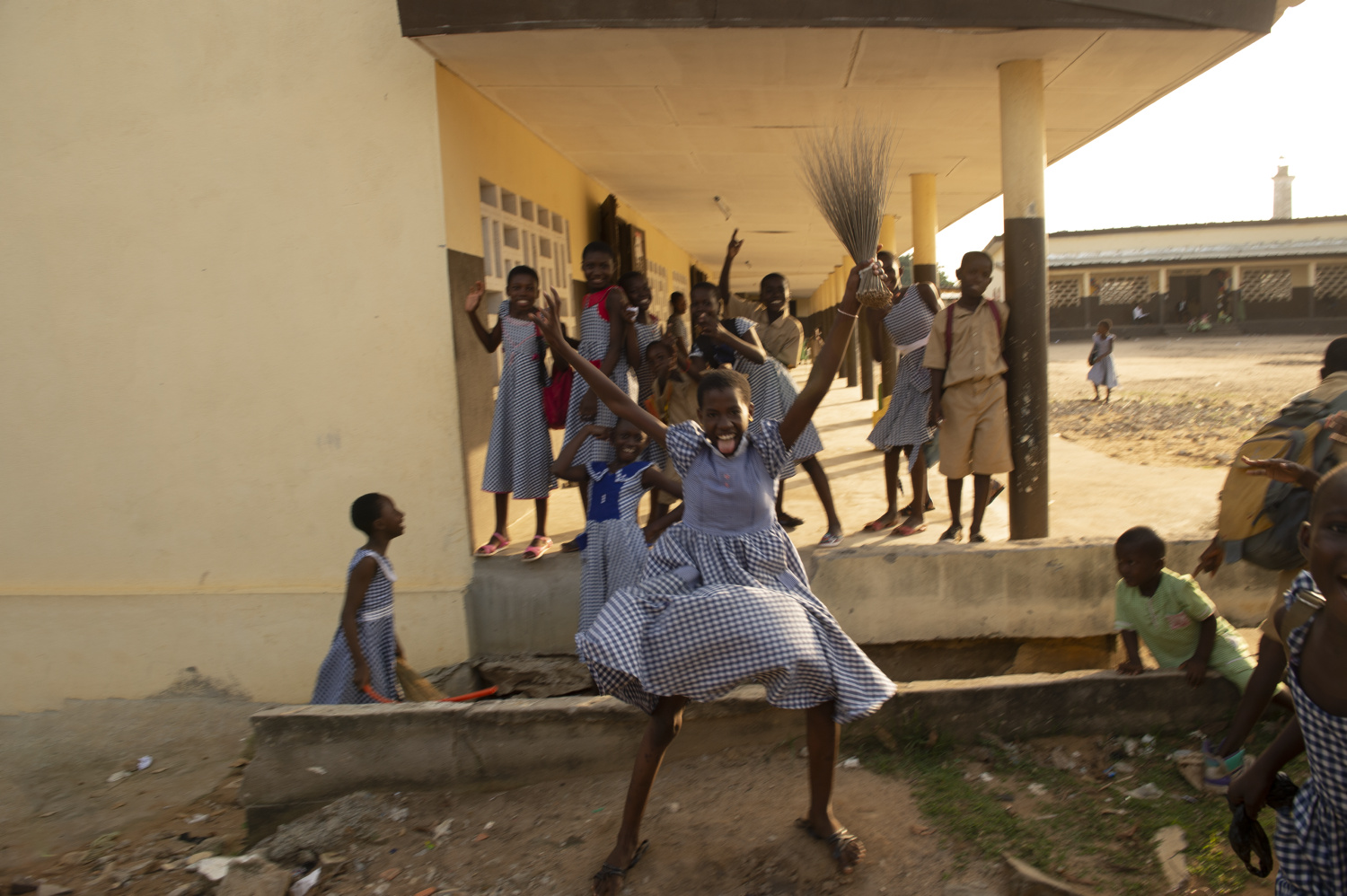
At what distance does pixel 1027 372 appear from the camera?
15.9 ft

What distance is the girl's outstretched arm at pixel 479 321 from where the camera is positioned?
468cm

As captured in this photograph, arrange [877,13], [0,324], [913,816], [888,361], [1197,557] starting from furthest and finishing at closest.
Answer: [888,361] → [0,324] → [1197,557] → [877,13] → [913,816]

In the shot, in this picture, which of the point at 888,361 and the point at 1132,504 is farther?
the point at 888,361

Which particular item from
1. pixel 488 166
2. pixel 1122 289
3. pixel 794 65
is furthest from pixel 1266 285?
pixel 488 166

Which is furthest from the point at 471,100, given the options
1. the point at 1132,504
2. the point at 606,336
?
the point at 1132,504

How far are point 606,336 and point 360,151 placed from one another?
163 centimetres

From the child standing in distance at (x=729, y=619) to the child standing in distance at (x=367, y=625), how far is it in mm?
1441

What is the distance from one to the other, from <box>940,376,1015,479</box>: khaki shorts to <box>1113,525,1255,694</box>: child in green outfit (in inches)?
56.4

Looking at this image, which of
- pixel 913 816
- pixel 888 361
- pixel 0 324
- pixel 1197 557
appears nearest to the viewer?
pixel 913 816

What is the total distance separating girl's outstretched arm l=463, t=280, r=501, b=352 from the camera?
15.4ft

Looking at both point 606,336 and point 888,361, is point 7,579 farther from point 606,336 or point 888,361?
point 888,361

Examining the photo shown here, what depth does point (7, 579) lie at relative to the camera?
529cm

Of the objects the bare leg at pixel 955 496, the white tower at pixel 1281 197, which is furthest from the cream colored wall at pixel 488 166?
the white tower at pixel 1281 197

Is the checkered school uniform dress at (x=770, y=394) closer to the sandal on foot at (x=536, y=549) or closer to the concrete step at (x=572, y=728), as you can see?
the sandal on foot at (x=536, y=549)
